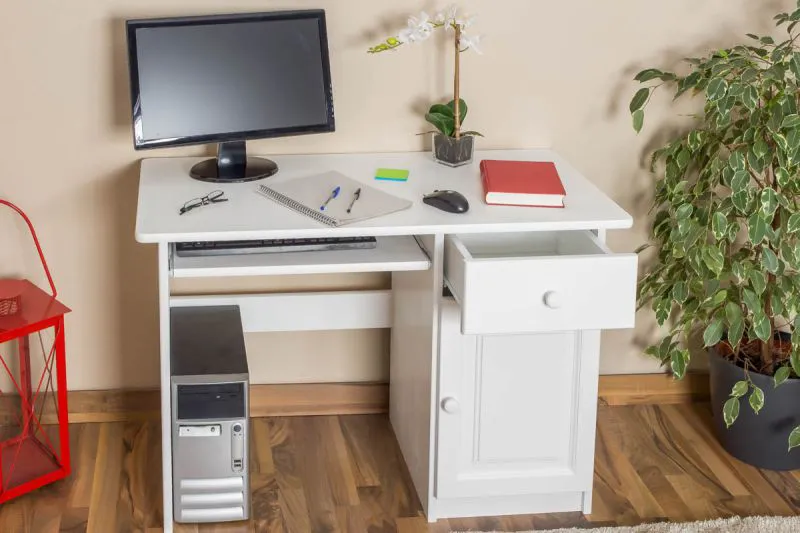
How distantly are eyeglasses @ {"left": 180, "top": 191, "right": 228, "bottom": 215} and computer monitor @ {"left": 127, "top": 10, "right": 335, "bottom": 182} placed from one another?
0.36 ft

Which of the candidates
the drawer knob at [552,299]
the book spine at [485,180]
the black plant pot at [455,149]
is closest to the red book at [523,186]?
the book spine at [485,180]

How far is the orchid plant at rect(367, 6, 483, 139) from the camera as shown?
2.72m

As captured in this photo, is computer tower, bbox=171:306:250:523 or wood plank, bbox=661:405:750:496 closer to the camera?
computer tower, bbox=171:306:250:523

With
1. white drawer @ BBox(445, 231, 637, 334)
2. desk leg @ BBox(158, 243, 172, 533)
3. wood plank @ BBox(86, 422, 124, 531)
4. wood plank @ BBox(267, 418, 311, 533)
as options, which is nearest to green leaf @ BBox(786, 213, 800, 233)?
white drawer @ BBox(445, 231, 637, 334)

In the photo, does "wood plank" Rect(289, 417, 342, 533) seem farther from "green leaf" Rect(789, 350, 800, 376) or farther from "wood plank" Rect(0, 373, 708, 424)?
"green leaf" Rect(789, 350, 800, 376)

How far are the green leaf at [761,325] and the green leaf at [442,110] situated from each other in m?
0.85

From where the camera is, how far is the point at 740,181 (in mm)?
2662

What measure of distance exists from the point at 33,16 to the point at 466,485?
4.77 feet

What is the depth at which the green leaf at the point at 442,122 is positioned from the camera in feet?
9.23

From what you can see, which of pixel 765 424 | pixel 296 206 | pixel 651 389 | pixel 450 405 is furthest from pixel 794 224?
pixel 296 206

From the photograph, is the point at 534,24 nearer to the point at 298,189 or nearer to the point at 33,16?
the point at 298,189

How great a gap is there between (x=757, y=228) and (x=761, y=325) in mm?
233

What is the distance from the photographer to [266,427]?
310 cm

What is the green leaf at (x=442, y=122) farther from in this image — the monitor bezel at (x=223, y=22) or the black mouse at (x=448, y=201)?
the black mouse at (x=448, y=201)
